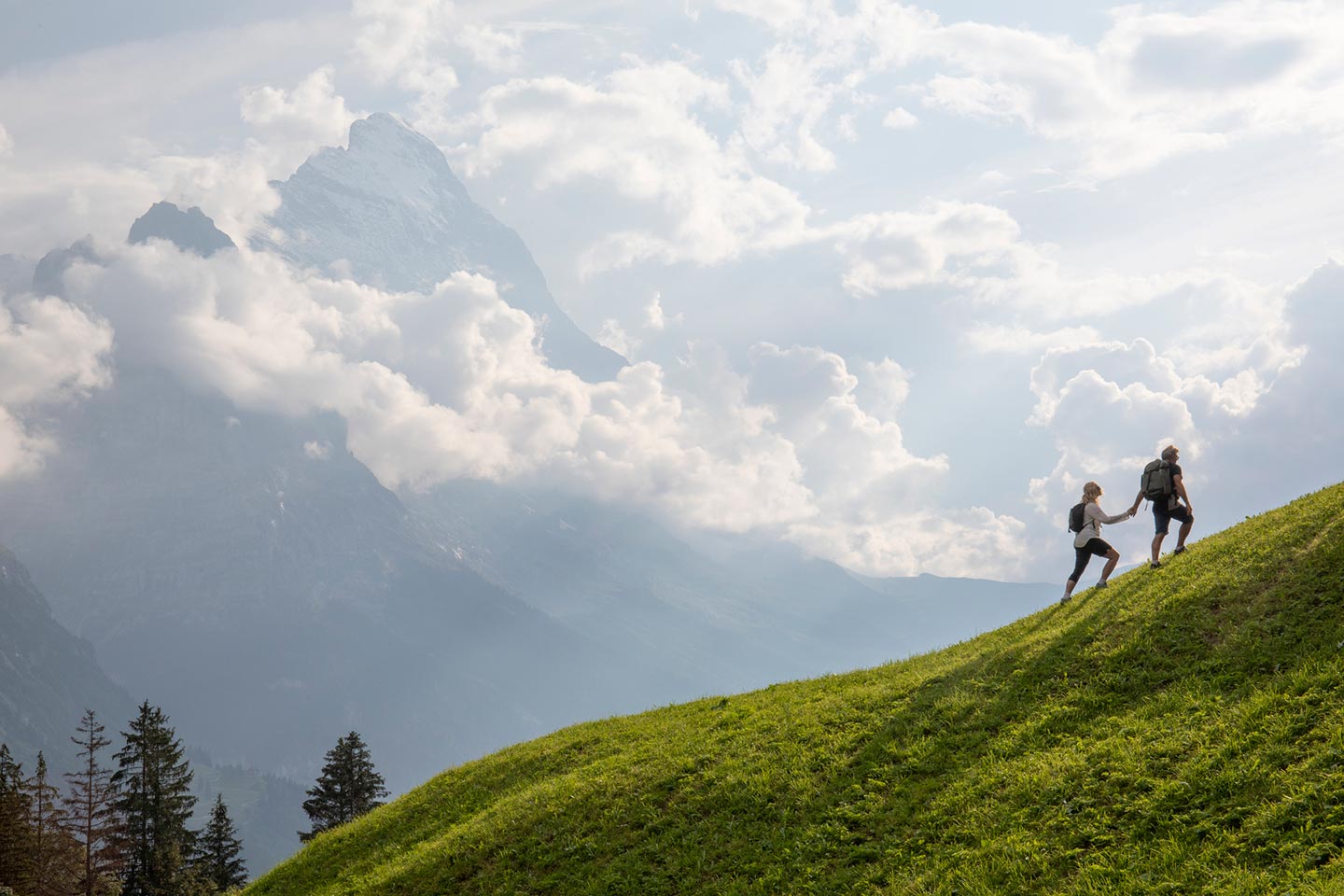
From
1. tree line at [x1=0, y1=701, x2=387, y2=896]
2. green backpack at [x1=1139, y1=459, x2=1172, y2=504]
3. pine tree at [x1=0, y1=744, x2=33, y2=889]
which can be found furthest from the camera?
tree line at [x1=0, y1=701, x2=387, y2=896]

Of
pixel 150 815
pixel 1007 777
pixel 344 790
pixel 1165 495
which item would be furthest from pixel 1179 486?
pixel 150 815

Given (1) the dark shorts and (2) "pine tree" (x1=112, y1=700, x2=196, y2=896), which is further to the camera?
(2) "pine tree" (x1=112, y1=700, x2=196, y2=896)

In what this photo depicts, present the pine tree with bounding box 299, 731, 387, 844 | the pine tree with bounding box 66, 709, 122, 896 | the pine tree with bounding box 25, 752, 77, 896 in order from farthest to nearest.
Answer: the pine tree with bounding box 299, 731, 387, 844 → the pine tree with bounding box 66, 709, 122, 896 → the pine tree with bounding box 25, 752, 77, 896

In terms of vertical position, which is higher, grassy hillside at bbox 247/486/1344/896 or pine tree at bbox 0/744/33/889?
pine tree at bbox 0/744/33/889

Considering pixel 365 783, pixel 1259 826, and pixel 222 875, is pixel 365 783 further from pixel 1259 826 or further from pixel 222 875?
pixel 1259 826

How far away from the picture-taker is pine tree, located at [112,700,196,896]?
6569 cm

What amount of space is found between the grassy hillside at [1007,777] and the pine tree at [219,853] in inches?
2112

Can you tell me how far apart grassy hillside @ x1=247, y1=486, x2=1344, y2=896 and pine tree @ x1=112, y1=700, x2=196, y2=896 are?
47.5 meters

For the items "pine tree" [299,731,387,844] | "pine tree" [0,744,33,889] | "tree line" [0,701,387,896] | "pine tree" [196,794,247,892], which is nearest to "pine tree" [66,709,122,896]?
"tree line" [0,701,387,896]

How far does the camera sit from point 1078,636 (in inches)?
897

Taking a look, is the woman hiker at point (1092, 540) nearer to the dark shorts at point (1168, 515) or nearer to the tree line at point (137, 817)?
the dark shorts at point (1168, 515)

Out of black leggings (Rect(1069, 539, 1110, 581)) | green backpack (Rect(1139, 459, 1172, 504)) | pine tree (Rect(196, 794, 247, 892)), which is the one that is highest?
pine tree (Rect(196, 794, 247, 892))

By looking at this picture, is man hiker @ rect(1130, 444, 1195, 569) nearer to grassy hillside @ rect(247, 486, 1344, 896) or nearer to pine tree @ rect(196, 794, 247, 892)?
grassy hillside @ rect(247, 486, 1344, 896)

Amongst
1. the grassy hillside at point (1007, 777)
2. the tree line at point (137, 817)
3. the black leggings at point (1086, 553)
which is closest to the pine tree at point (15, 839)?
the tree line at point (137, 817)
